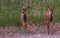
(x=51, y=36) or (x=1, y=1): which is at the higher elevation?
(x=1, y=1)

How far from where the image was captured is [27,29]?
2928mm

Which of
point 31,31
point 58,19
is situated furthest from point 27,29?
point 58,19

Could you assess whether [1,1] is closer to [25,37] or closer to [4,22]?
[4,22]

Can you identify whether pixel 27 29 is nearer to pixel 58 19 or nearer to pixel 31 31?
pixel 31 31

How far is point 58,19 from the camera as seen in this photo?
2920 mm

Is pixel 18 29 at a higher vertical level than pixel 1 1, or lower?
lower

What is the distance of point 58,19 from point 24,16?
0.28 m

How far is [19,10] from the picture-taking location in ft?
9.62

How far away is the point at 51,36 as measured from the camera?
9.51ft

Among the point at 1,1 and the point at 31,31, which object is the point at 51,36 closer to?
the point at 31,31

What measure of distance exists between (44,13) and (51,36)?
20 cm

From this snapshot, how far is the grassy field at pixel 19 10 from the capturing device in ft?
9.57

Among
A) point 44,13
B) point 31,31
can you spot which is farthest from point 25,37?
point 44,13

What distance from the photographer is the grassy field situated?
2.92 metres
